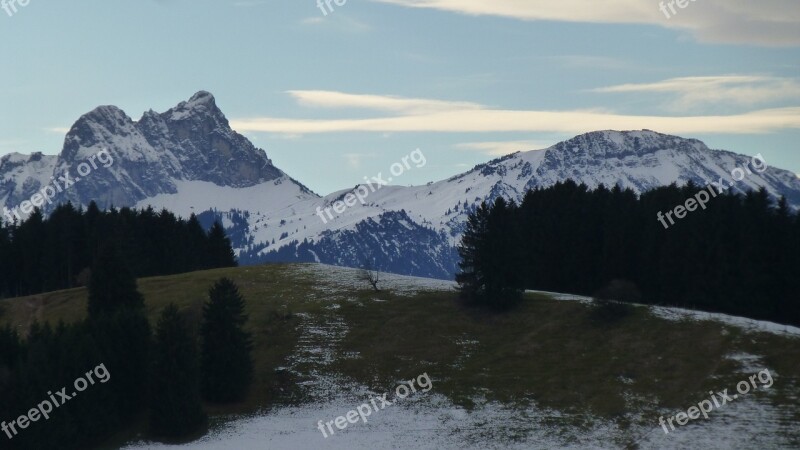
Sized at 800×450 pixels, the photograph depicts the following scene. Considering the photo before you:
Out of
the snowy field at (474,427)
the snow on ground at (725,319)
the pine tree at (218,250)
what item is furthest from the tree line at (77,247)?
the snow on ground at (725,319)

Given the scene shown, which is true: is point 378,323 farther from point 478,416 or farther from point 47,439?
point 47,439

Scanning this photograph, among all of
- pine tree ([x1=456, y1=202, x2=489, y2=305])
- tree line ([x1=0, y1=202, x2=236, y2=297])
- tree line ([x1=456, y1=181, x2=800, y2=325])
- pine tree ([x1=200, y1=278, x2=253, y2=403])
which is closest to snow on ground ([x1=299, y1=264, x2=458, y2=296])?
tree line ([x1=456, y1=181, x2=800, y2=325])

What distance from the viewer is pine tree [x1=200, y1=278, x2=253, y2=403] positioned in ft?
285

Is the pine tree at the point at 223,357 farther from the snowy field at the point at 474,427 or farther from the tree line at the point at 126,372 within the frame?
the snowy field at the point at 474,427

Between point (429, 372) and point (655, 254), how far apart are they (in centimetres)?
3101

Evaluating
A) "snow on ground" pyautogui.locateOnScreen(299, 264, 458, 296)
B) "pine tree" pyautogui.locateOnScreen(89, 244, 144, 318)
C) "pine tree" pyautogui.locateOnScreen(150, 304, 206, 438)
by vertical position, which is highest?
"pine tree" pyautogui.locateOnScreen(89, 244, 144, 318)

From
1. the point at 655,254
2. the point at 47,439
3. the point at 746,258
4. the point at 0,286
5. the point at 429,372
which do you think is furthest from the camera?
the point at 0,286

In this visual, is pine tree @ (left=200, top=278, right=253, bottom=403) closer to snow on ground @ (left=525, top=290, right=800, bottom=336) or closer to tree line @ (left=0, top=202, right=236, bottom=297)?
snow on ground @ (left=525, top=290, right=800, bottom=336)

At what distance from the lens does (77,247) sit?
5281 inches

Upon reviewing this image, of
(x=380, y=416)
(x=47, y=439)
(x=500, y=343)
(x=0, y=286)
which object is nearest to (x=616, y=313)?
(x=500, y=343)

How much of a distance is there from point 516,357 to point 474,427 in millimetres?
13594

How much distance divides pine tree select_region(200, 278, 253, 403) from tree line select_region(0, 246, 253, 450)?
0.28 feet

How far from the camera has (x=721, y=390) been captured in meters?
81.4

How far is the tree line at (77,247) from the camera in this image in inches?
5231
